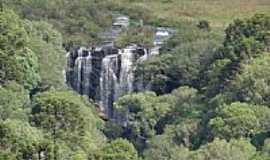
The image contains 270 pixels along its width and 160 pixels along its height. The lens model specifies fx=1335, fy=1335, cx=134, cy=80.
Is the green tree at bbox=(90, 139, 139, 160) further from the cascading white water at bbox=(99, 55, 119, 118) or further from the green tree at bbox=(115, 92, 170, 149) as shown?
the cascading white water at bbox=(99, 55, 119, 118)

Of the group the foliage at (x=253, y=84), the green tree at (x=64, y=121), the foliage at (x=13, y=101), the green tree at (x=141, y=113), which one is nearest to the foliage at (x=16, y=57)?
the foliage at (x=13, y=101)

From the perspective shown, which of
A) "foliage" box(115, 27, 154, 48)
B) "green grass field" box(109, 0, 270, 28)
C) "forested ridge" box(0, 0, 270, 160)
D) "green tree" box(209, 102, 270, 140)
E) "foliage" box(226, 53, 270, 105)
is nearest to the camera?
"forested ridge" box(0, 0, 270, 160)

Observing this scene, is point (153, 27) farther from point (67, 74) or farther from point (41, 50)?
point (41, 50)

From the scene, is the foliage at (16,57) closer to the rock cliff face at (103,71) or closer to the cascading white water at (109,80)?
the cascading white water at (109,80)

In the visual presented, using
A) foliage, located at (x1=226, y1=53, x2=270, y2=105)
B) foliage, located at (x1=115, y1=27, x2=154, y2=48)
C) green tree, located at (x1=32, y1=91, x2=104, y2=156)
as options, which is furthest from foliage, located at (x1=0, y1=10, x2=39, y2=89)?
foliage, located at (x1=115, y1=27, x2=154, y2=48)

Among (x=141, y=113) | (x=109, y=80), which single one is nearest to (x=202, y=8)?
(x=109, y=80)

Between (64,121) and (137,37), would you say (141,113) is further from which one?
(137,37)

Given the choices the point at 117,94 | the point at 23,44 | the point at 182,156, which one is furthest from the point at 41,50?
the point at 182,156
